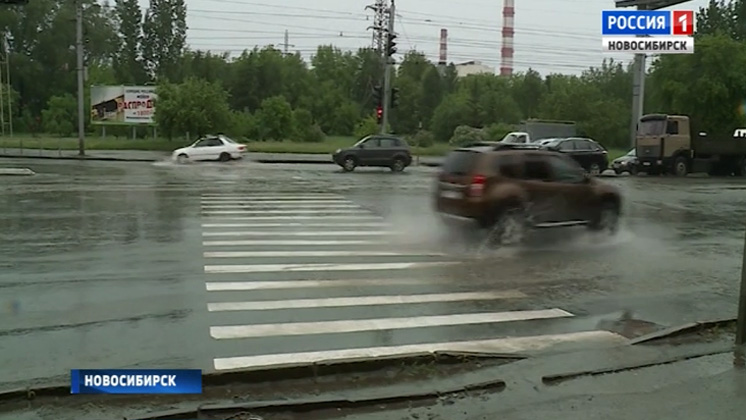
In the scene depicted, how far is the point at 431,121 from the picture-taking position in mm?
92312

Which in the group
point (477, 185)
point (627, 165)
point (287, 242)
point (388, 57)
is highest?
point (388, 57)

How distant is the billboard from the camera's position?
64.2 m

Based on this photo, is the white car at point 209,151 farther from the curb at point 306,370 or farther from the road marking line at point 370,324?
the curb at point 306,370

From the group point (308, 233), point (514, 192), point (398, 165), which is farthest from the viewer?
point (398, 165)

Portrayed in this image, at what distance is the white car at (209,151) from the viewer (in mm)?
39719

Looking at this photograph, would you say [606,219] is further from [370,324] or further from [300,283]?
[370,324]

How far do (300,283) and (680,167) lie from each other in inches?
1184

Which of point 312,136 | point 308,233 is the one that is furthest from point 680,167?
point 312,136

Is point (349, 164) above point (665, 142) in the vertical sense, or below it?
below

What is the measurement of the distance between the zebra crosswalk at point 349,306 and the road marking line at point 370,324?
0.03 feet

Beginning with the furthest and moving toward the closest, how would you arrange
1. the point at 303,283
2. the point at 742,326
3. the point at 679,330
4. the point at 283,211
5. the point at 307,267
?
the point at 283,211
the point at 307,267
the point at 303,283
the point at 679,330
the point at 742,326

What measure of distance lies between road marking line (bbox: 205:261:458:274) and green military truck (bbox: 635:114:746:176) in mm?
27092

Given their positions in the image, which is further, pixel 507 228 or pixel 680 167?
pixel 680 167

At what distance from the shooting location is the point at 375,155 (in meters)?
35.3
